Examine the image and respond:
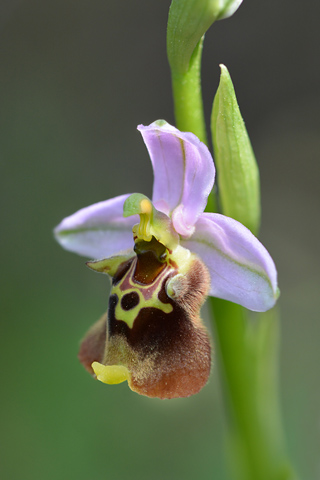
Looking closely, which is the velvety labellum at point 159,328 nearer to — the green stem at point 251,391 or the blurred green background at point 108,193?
the green stem at point 251,391

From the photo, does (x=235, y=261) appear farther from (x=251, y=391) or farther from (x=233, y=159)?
(x=251, y=391)

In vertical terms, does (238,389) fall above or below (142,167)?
below

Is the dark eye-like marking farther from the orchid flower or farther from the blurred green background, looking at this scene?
the blurred green background

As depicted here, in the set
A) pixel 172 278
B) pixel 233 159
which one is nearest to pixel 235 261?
pixel 172 278

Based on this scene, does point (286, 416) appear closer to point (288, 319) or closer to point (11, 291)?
point (288, 319)

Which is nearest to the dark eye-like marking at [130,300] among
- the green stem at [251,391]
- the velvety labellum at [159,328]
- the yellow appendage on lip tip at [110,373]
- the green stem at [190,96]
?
the velvety labellum at [159,328]

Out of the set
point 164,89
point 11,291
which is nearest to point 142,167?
point 164,89

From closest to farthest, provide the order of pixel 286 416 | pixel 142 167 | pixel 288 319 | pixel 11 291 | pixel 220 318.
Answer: pixel 220 318 → pixel 286 416 → pixel 11 291 → pixel 288 319 → pixel 142 167

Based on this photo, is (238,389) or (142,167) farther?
(142,167)
